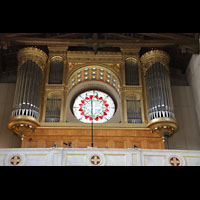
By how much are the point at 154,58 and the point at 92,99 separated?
A: 3558 millimetres

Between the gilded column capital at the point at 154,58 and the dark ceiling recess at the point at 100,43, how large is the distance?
0.33 meters

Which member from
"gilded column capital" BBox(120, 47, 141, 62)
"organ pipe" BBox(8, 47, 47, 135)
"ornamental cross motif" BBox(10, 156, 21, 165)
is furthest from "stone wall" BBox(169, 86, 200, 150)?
"ornamental cross motif" BBox(10, 156, 21, 165)

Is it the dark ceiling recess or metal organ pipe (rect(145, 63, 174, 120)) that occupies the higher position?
the dark ceiling recess

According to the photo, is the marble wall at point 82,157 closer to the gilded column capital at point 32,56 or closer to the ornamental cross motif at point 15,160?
the ornamental cross motif at point 15,160

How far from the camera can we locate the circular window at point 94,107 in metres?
15.7

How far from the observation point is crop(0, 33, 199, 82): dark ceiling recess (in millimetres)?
15022

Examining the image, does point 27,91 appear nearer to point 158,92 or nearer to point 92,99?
point 92,99

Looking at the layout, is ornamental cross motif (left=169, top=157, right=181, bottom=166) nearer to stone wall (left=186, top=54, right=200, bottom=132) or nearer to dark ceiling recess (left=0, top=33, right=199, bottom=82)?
stone wall (left=186, top=54, right=200, bottom=132)

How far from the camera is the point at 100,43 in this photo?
15.2m

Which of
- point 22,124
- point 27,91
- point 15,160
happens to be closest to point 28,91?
point 27,91

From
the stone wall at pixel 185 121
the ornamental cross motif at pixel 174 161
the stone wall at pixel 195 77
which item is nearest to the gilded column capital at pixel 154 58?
the stone wall at pixel 195 77
